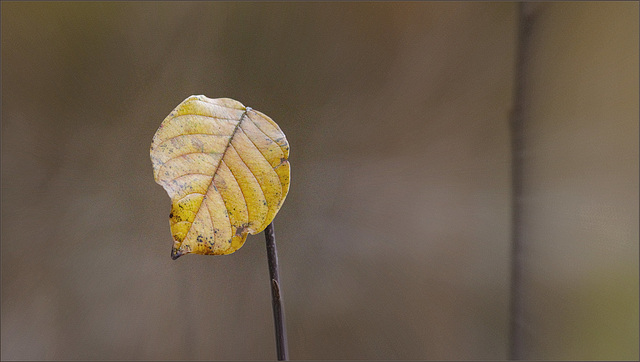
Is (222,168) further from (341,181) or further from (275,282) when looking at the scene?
(341,181)

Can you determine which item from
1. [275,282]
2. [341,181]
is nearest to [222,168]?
[275,282]

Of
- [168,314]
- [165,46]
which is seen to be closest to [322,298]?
[168,314]

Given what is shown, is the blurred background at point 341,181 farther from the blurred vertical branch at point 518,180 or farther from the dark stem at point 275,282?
the dark stem at point 275,282

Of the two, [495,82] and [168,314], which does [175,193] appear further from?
[495,82]

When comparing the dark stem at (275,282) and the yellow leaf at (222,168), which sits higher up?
the yellow leaf at (222,168)

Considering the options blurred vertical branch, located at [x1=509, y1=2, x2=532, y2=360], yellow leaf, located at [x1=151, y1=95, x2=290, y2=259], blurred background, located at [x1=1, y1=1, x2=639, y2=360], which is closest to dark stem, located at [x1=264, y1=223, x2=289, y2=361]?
yellow leaf, located at [x1=151, y1=95, x2=290, y2=259]

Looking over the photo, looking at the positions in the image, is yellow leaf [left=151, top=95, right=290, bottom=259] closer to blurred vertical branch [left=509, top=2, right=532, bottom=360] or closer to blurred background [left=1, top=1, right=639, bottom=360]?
blurred background [left=1, top=1, right=639, bottom=360]

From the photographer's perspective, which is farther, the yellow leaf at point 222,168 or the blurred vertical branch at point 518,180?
the blurred vertical branch at point 518,180

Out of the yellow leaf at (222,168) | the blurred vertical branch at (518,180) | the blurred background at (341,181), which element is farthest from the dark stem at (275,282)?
the blurred vertical branch at (518,180)
